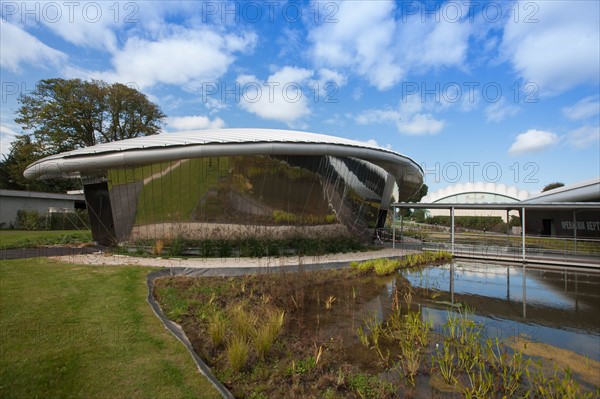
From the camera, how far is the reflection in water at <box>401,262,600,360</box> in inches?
273

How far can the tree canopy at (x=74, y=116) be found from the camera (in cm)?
3344

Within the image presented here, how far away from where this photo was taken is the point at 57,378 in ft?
12.9

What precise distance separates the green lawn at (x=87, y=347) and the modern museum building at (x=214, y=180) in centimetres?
671

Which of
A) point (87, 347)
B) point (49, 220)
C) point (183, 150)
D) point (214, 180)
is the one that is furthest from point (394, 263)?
point (49, 220)

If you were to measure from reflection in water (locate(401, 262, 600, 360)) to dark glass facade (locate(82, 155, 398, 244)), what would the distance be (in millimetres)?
5635

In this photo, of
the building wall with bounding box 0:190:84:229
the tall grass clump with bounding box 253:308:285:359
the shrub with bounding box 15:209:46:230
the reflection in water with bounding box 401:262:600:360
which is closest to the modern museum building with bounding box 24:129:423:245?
the reflection in water with bounding box 401:262:600:360

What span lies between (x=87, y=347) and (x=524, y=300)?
1121cm

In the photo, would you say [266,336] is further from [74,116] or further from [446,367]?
[74,116]

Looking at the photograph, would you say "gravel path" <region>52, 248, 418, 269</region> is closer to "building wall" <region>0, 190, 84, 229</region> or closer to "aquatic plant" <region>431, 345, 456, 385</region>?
"aquatic plant" <region>431, 345, 456, 385</region>

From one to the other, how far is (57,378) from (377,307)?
22.3 feet

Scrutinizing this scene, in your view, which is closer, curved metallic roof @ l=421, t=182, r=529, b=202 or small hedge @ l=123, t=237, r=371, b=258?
small hedge @ l=123, t=237, r=371, b=258

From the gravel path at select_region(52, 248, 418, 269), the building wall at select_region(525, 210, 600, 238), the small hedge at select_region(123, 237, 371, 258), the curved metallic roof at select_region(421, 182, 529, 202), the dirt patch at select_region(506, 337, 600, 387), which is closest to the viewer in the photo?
the dirt patch at select_region(506, 337, 600, 387)

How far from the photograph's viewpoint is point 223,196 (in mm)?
14273

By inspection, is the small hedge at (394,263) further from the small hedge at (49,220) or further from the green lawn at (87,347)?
the small hedge at (49,220)
